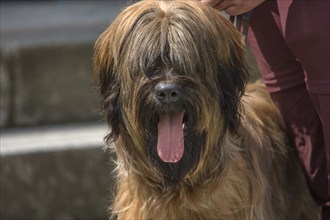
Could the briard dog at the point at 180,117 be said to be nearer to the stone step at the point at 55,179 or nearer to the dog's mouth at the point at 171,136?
the dog's mouth at the point at 171,136

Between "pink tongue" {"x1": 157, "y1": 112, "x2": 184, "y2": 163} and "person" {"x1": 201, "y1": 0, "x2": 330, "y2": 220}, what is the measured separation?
23.5 inches

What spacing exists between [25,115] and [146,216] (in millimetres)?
2539

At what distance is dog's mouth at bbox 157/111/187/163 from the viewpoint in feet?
12.6


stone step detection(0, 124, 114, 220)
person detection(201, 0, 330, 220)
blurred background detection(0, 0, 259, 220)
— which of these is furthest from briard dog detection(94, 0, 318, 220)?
stone step detection(0, 124, 114, 220)

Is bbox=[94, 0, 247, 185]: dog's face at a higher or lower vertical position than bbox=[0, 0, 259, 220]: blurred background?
higher

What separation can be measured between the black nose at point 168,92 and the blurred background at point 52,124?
1650 mm

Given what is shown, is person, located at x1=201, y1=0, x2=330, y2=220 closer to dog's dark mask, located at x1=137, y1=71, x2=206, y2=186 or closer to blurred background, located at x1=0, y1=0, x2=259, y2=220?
dog's dark mask, located at x1=137, y1=71, x2=206, y2=186

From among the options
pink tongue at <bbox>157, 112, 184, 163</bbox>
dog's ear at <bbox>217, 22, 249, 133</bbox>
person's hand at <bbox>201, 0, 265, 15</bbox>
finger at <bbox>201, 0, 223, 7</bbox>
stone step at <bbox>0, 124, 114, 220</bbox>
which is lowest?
stone step at <bbox>0, 124, 114, 220</bbox>

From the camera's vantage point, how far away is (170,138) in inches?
152

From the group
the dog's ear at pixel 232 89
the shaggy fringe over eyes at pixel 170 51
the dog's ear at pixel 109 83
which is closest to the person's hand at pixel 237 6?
the shaggy fringe over eyes at pixel 170 51

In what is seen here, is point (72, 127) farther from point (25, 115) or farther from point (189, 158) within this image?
point (189, 158)

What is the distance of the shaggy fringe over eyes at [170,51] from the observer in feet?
12.4

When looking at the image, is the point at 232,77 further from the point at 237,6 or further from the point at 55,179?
the point at 55,179

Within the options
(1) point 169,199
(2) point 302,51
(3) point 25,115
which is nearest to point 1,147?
(3) point 25,115
